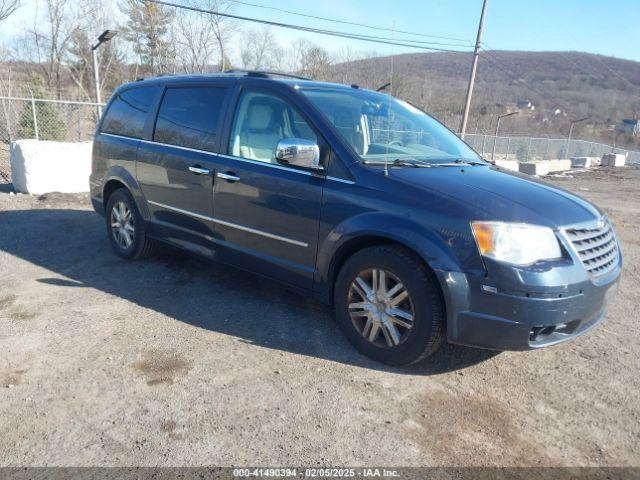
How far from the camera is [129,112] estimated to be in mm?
5184

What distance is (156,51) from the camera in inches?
1425

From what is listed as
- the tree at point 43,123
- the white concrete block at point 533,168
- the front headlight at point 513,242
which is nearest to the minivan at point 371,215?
the front headlight at point 513,242

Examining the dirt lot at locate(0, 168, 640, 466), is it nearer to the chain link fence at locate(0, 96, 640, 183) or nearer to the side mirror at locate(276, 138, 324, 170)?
the side mirror at locate(276, 138, 324, 170)

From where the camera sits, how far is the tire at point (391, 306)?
303cm

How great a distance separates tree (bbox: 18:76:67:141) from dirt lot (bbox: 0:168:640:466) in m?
11.3

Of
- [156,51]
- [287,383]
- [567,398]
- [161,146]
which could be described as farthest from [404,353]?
[156,51]

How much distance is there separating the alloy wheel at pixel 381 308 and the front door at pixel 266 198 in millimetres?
436

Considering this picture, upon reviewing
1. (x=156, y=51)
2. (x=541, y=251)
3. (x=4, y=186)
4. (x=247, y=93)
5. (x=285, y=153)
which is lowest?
(x=4, y=186)

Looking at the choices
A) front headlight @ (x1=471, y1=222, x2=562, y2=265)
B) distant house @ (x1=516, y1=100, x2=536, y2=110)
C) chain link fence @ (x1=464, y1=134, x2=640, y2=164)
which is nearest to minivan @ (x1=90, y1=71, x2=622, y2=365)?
front headlight @ (x1=471, y1=222, x2=562, y2=265)

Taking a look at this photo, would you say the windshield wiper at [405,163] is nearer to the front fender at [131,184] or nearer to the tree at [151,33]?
the front fender at [131,184]

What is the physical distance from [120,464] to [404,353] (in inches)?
68.4

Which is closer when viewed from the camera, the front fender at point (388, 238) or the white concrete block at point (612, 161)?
the front fender at point (388, 238)

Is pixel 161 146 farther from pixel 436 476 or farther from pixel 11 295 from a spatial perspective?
pixel 436 476

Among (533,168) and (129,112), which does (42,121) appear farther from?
(533,168)
